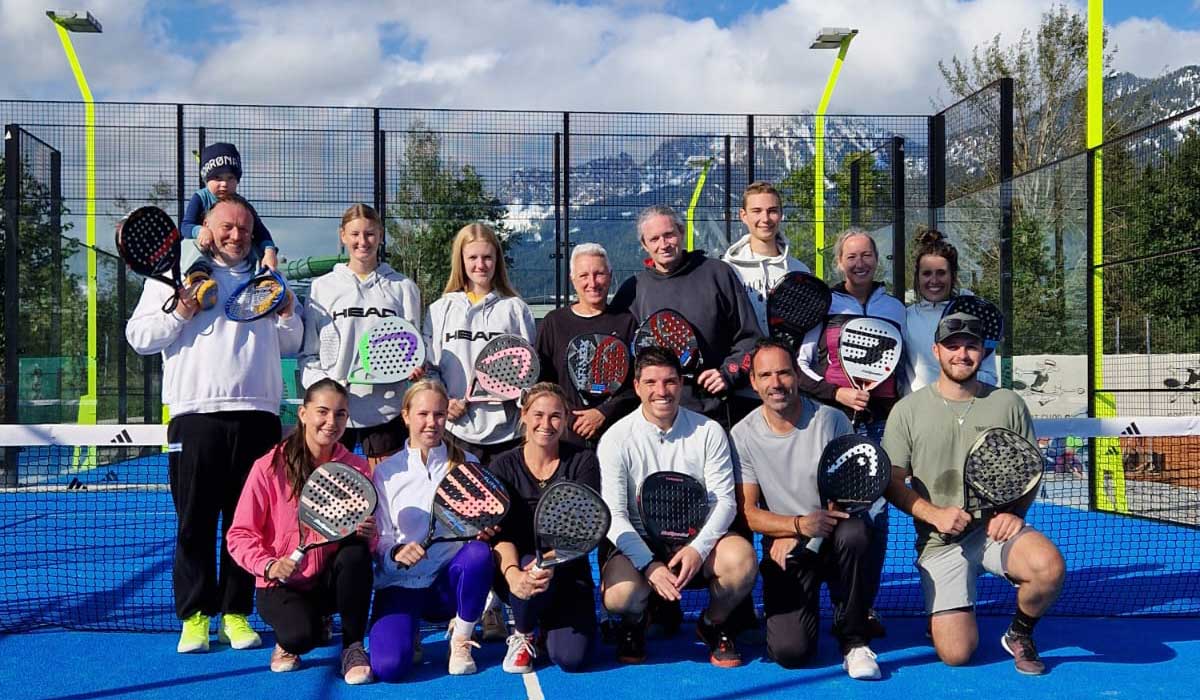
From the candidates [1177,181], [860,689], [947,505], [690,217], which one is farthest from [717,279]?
[1177,181]

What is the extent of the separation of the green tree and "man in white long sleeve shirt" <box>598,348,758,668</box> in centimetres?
685

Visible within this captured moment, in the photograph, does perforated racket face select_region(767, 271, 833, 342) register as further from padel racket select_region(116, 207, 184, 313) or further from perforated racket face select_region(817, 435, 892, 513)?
padel racket select_region(116, 207, 184, 313)

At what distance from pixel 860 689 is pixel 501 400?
1.90 m

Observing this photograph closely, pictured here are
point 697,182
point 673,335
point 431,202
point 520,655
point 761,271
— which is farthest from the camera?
point 697,182

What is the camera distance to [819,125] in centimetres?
1266

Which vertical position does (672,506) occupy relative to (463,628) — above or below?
above

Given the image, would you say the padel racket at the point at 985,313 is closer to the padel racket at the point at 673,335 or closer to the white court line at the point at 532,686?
the padel racket at the point at 673,335

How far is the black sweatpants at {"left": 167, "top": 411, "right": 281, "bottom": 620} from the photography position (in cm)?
462

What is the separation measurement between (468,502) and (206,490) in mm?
1256

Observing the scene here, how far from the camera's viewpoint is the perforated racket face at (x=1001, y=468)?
4266mm

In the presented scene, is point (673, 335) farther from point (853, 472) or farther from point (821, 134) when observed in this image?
point (821, 134)

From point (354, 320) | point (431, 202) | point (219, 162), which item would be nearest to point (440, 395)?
point (354, 320)

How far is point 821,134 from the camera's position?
12859 mm

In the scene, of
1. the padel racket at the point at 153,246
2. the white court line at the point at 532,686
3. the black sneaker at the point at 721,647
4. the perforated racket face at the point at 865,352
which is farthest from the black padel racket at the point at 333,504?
the perforated racket face at the point at 865,352
